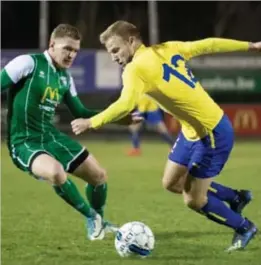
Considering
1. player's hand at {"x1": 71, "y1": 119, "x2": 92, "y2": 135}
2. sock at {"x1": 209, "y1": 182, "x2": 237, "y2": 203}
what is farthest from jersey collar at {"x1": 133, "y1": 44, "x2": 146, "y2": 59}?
sock at {"x1": 209, "y1": 182, "x2": 237, "y2": 203}

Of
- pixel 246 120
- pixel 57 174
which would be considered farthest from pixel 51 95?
pixel 246 120

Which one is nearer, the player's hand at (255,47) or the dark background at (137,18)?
the player's hand at (255,47)

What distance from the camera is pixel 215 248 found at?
635 centimetres

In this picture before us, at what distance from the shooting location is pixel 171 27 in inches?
908

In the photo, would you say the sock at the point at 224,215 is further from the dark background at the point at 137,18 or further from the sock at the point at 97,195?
the dark background at the point at 137,18

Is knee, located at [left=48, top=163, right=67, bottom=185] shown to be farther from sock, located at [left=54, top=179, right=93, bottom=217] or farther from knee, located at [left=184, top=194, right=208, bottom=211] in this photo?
knee, located at [left=184, top=194, right=208, bottom=211]

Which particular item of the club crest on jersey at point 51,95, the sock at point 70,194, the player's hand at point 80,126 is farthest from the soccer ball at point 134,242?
the club crest on jersey at point 51,95

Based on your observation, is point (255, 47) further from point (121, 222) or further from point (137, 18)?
point (137, 18)

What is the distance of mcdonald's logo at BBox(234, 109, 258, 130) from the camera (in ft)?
66.1

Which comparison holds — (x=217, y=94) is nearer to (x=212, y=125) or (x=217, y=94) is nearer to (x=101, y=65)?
(x=101, y=65)

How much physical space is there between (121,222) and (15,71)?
1916 millimetres

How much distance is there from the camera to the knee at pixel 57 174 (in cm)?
649

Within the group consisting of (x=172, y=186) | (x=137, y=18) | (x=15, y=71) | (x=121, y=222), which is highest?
(x=15, y=71)

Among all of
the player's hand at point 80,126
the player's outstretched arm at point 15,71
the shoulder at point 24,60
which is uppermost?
the shoulder at point 24,60
